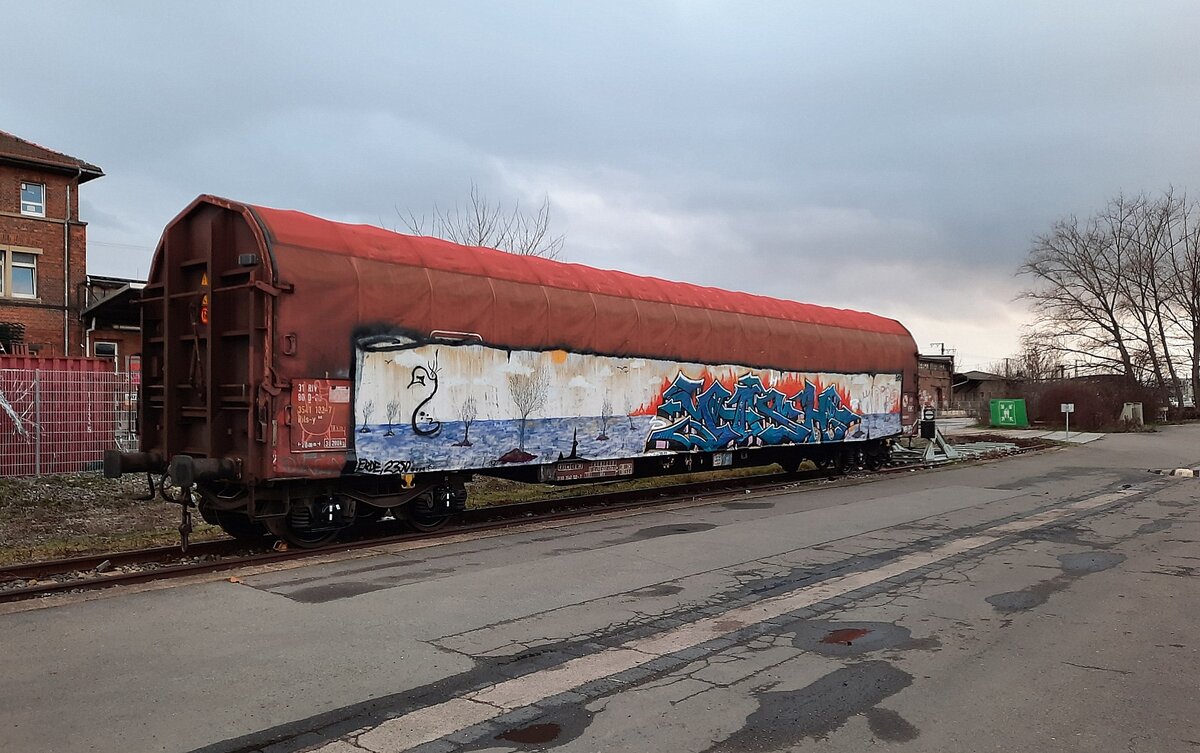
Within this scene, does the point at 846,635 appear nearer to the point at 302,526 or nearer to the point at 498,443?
the point at 498,443

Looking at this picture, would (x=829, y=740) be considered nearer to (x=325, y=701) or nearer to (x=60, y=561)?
(x=325, y=701)

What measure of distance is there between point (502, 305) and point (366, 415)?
8.01 feet

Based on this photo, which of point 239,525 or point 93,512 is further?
point 93,512

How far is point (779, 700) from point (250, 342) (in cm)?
623

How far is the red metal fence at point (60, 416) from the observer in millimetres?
14984

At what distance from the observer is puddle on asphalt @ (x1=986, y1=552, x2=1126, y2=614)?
7165mm

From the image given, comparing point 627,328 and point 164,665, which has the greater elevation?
point 627,328

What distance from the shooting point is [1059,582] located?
26.4 feet

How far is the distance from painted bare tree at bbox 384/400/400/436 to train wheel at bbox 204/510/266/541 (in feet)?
5.78

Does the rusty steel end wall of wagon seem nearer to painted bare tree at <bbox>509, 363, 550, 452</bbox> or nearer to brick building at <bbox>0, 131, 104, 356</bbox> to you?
painted bare tree at <bbox>509, 363, 550, 452</bbox>

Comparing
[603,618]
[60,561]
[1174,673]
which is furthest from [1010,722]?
[60,561]

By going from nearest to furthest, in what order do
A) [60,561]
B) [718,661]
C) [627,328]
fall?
[718,661] < [60,561] < [627,328]

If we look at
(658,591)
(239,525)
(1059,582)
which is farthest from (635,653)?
(239,525)

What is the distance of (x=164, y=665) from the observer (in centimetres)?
521
